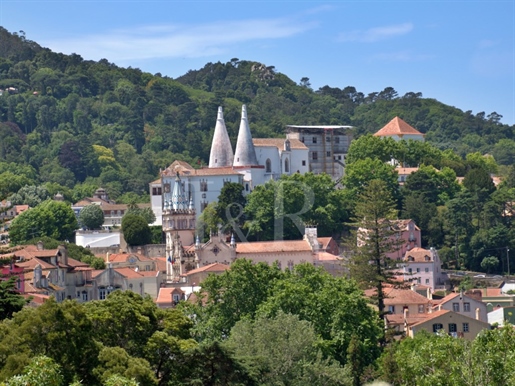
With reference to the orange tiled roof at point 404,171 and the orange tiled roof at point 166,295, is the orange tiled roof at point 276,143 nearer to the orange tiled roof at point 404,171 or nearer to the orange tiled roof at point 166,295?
the orange tiled roof at point 404,171

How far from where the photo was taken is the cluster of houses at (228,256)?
74.5 meters

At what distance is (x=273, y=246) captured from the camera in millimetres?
85938

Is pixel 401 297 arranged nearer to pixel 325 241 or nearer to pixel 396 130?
pixel 325 241

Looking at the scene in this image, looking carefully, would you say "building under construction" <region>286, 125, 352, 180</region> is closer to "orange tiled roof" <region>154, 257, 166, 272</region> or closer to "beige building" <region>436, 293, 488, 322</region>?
"orange tiled roof" <region>154, 257, 166, 272</region>

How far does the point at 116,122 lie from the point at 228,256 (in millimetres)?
87825

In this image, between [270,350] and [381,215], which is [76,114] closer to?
[381,215]

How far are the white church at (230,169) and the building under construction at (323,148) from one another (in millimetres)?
3113

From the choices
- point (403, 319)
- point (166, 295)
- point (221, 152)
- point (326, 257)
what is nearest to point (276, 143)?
point (221, 152)

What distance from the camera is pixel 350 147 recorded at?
109188mm

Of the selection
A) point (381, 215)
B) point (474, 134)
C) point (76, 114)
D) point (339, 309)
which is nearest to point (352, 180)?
point (381, 215)

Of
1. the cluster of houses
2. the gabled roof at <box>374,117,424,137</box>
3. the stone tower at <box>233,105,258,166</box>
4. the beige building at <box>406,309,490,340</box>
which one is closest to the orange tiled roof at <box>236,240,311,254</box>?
the cluster of houses

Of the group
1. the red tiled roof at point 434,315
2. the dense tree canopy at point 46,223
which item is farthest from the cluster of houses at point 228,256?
the dense tree canopy at point 46,223

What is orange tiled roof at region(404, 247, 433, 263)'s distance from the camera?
9012 cm

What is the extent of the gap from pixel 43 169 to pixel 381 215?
80738 millimetres
